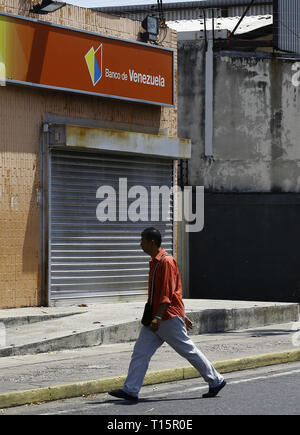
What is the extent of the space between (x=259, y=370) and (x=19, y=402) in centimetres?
394

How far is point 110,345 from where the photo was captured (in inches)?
563

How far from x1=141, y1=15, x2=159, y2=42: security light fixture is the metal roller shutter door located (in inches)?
104

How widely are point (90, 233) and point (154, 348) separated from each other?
28.0ft

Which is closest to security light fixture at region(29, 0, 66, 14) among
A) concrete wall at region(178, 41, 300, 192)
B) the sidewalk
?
the sidewalk

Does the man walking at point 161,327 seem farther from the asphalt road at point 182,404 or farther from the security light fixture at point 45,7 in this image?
the security light fixture at point 45,7

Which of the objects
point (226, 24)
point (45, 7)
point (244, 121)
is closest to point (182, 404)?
point (45, 7)

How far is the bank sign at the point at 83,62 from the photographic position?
52.5 feet

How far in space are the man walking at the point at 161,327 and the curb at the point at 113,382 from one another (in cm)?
73

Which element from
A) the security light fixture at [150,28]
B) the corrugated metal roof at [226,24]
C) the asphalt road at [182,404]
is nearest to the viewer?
the asphalt road at [182,404]

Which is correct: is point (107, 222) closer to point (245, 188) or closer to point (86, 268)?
point (86, 268)

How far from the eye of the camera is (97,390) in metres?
10.0

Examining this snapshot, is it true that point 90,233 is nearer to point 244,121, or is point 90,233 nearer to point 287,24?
point 244,121

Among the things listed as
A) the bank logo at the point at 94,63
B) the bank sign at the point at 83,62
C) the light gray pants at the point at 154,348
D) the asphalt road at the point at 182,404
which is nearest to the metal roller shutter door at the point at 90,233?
the bank sign at the point at 83,62
